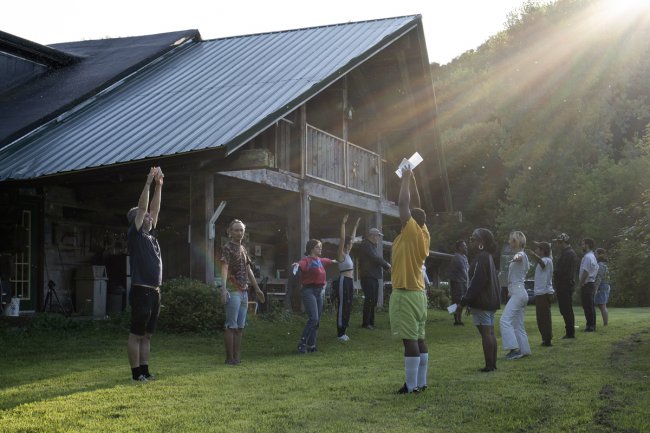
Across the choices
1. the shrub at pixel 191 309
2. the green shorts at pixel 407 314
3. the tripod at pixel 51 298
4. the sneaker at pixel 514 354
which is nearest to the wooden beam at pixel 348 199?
the shrub at pixel 191 309

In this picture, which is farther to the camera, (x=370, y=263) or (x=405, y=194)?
(x=370, y=263)

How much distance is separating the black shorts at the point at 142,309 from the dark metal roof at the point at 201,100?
4627mm

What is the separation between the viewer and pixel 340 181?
19.6m

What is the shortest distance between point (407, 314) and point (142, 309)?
254 centimetres

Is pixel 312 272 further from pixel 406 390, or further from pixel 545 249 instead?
pixel 406 390

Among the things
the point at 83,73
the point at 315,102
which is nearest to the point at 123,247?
the point at 83,73

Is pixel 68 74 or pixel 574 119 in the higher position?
pixel 574 119

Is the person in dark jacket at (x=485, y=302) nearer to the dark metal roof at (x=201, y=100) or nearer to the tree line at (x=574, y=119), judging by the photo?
the dark metal roof at (x=201, y=100)

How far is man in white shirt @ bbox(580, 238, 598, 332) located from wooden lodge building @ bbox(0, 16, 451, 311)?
18.8ft

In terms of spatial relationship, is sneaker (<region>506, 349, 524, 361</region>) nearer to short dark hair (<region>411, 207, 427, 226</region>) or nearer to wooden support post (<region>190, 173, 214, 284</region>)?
short dark hair (<region>411, 207, 427, 226</region>)

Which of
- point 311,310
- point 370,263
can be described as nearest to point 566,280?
point 370,263

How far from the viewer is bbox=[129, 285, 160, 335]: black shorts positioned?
781 centimetres

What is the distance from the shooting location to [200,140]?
12750mm

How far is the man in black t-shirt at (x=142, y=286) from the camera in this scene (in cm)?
782
